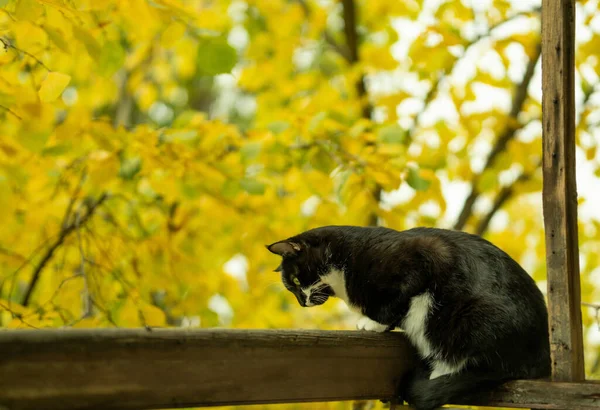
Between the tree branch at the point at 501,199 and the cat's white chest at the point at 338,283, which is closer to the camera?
the cat's white chest at the point at 338,283

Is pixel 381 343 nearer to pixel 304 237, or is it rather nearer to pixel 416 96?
pixel 304 237

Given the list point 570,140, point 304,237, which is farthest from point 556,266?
point 304,237

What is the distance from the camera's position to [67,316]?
2.91 metres

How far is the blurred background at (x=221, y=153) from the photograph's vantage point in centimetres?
241

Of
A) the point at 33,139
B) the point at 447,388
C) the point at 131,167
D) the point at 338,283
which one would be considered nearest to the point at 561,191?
the point at 447,388

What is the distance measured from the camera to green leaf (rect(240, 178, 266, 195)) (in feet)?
9.00

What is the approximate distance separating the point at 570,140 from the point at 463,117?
2.20m

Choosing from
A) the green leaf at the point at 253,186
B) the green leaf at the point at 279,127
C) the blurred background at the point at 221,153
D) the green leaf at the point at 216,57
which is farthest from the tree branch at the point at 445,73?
the green leaf at the point at 216,57

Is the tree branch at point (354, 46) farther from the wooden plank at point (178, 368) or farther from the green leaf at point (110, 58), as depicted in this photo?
the wooden plank at point (178, 368)

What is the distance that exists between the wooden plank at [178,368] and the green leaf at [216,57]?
106 centimetres

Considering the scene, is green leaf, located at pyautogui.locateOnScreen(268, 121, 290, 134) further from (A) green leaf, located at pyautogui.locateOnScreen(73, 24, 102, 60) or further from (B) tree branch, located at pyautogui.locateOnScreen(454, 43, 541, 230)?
(B) tree branch, located at pyautogui.locateOnScreen(454, 43, 541, 230)

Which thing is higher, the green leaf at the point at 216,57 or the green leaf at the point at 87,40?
the green leaf at the point at 216,57

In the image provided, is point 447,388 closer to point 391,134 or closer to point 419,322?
point 419,322

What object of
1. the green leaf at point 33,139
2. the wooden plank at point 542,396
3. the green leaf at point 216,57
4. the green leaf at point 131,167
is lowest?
the wooden plank at point 542,396
